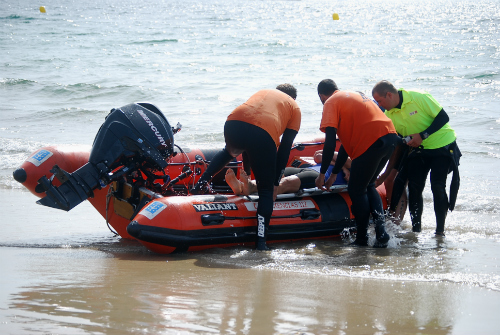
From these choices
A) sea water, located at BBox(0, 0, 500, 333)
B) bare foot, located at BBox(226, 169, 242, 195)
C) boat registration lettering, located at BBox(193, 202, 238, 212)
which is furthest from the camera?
bare foot, located at BBox(226, 169, 242, 195)

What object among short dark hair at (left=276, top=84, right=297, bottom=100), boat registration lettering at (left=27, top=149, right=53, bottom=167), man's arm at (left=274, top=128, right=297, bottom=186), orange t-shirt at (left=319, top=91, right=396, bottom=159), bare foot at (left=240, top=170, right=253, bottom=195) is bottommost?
bare foot at (left=240, top=170, right=253, bottom=195)

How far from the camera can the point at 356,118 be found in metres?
4.55

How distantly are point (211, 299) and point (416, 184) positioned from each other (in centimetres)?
275

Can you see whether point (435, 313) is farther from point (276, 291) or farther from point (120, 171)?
point (120, 171)

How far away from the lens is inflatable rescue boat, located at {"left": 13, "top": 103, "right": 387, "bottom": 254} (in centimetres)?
447

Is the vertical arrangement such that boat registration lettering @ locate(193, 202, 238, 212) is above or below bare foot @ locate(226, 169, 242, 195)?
below

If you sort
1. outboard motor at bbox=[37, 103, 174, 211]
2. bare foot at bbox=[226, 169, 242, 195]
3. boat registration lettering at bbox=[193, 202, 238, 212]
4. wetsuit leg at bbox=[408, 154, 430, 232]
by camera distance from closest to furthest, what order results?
outboard motor at bbox=[37, 103, 174, 211], boat registration lettering at bbox=[193, 202, 238, 212], bare foot at bbox=[226, 169, 242, 195], wetsuit leg at bbox=[408, 154, 430, 232]

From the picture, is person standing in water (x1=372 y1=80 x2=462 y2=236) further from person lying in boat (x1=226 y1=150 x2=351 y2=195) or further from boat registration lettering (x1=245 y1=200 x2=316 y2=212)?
boat registration lettering (x1=245 y1=200 x2=316 y2=212)

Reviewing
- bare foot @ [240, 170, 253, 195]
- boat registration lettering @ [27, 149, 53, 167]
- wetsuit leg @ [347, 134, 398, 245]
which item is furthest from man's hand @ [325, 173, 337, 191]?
boat registration lettering @ [27, 149, 53, 167]

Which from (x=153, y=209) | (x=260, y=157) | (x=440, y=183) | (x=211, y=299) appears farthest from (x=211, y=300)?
(x=440, y=183)

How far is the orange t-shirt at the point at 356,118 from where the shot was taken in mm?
4535

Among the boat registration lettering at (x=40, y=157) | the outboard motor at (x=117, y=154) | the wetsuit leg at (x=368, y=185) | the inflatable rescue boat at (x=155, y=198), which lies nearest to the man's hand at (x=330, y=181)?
the wetsuit leg at (x=368, y=185)

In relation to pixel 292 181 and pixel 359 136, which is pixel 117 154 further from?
pixel 359 136

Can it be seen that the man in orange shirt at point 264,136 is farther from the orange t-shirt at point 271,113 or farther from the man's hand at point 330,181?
the man's hand at point 330,181
